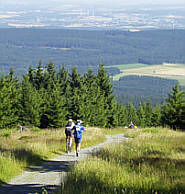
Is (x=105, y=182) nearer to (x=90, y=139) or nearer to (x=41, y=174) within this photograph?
(x=41, y=174)

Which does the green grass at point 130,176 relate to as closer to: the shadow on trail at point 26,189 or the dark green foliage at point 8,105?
the shadow on trail at point 26,189

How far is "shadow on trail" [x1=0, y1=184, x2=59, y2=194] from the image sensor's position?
31.2ft

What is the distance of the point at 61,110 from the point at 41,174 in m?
39.2

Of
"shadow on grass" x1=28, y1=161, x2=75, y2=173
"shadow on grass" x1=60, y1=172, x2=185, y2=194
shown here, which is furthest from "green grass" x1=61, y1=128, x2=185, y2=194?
"shadow on grass" x1=28, y1=161, x2=75, y2=173

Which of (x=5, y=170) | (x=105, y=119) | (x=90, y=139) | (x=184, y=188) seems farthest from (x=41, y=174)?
(x=105, y=119)

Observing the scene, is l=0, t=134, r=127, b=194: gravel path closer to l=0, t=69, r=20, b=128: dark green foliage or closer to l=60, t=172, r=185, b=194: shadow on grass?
l=60, t=172, r=185, b=194: shadow on grass

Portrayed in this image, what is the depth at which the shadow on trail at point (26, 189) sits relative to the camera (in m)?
9.52

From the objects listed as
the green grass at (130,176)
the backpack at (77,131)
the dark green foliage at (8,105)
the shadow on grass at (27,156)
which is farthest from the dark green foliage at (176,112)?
the green grass at (130,176)

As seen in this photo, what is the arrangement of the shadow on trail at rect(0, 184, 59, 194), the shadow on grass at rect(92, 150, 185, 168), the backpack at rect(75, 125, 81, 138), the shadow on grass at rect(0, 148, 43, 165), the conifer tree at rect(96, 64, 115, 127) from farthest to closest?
the conifer tree at rect(96, 64, 115, 127) < the backpack at rect(75, 125, 81, 138) < the shadow on grass at rect(0, 148, 43, 165) < the shadow on grass at rect(92, 150, 185, 168) < the shadow on trail at rect(0, 184, 59, 194)

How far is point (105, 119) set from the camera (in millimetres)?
66188

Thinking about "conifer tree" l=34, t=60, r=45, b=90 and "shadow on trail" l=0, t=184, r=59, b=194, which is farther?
"conifer tree" l=34, t=60, r=45, b=90

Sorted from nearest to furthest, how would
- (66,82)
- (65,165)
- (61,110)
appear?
(65,165) → (61,110) → (66,82)

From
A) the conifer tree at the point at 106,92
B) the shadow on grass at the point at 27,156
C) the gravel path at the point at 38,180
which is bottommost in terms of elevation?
the conifer tree at the point at 106,92

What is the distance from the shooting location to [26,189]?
9883 mm
